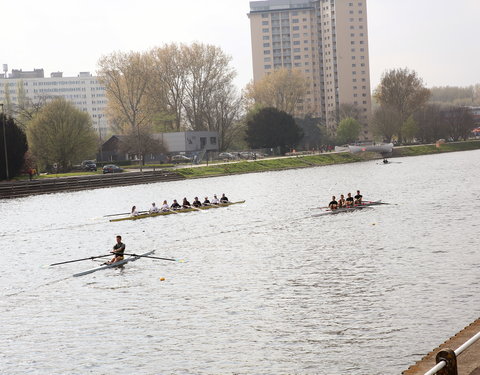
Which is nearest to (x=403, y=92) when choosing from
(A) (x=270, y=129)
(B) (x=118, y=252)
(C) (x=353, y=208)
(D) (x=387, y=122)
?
(D) (x=387, y=122)

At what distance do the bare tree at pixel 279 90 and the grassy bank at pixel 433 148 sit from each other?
34.4 metres

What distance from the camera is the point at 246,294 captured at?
29656 millimetres

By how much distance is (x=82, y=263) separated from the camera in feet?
129

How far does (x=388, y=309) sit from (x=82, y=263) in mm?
20265

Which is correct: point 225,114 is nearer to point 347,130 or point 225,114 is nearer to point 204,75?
point 204,75

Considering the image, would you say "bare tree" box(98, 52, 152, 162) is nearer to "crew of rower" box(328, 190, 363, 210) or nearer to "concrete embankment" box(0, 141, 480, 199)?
"concrete embankment" box(0, 141, 480, 199)

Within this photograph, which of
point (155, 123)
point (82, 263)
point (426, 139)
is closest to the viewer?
point (82, 263)

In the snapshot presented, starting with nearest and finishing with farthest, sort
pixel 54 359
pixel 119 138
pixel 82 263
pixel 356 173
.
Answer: pixel 54 359, pixel 82 263, pixel 356 173, pixel 119 138

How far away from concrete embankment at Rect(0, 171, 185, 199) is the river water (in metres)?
33.4

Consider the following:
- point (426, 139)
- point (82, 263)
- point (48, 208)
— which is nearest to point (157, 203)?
point (48, 208)

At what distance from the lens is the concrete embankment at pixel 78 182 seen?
302 ft

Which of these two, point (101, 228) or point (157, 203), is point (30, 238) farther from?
point (157, 203)

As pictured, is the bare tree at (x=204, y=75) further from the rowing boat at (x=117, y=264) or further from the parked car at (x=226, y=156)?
the rowing boat at (x=117, y=264)

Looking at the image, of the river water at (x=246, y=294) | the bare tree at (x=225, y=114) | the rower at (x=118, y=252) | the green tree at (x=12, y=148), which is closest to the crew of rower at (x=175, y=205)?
the river water at (x=246, y=294)
